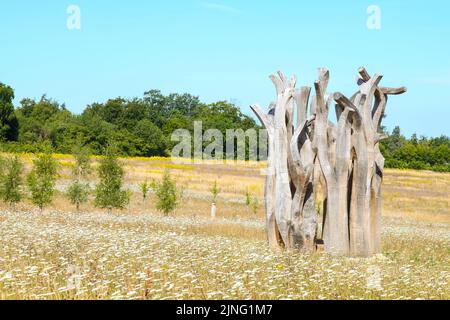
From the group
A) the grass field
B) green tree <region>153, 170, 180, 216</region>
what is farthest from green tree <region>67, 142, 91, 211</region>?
the grass field

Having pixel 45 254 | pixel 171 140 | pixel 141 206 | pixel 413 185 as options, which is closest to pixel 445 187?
pixel 413 185

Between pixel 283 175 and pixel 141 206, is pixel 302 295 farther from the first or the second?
pixel 141 206

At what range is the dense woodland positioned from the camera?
77025 mm

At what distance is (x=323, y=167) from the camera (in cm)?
1558

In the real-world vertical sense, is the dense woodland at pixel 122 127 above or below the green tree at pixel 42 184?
above

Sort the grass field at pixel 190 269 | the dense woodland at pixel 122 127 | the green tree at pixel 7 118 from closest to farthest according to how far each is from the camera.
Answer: the grass field at pixel 190 269, the dense woodland at pixel 122 127, the green tree at pixel 7 118

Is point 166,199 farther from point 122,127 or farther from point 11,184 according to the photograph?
point 122,127

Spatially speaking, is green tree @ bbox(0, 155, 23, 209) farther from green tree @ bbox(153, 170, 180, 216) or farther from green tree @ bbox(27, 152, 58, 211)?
green tree @ bbox(153, 170, 180, 216)

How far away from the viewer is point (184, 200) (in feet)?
126

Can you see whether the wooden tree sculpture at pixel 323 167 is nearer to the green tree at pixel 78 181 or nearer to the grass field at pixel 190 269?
the grass field at pixel 190 269

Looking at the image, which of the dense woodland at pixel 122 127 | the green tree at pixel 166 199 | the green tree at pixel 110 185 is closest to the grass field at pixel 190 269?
the green tree at pixel 110 185

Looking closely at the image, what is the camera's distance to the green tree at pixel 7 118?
8094 centimetres

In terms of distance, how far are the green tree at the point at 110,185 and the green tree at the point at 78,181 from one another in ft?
2.64

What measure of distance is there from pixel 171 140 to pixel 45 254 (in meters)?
73.4
